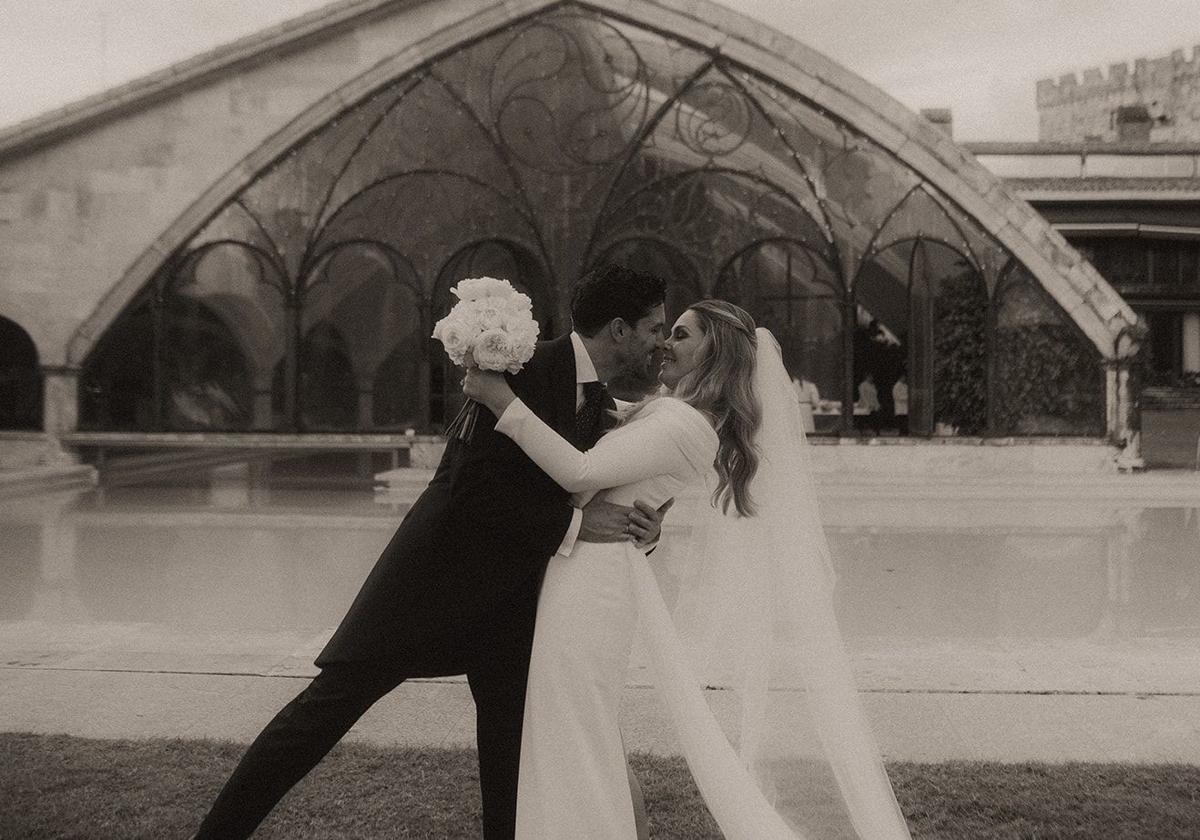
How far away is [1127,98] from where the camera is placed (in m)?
42.7

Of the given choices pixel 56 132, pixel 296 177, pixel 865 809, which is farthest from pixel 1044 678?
pixel 56 132

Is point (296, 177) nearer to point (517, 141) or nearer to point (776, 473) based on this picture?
point (517, 141)

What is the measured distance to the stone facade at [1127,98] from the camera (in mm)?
40678

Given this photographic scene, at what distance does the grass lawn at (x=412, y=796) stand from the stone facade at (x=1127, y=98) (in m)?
36.9

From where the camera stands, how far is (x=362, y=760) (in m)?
4.29

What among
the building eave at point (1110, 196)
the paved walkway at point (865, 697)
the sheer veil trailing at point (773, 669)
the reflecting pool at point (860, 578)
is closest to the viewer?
the sheer veil trailing at point (773, 669)

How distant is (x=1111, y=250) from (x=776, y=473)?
956 inches

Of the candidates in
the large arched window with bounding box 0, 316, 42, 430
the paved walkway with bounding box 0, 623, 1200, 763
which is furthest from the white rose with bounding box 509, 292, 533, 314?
the large arched window with bounding box 0, 316, 42, 430

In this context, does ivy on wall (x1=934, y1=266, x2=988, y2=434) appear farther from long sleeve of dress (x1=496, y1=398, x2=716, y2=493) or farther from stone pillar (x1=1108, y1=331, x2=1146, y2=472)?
long sleeve of dress (x1=496, y1=398, x2=716, y2=493)

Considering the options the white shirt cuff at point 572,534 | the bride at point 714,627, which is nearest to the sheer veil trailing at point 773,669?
the bride at point 714,627

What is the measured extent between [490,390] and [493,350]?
120 mm

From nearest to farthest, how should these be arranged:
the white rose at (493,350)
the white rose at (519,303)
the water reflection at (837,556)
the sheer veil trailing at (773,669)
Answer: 1. the white rose at (493,350)
2. the white rose at (519,303)
3. the sheer veil trailing at (773,669)
4. the water reflection at (837,556)

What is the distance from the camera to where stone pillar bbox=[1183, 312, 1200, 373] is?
2583cm

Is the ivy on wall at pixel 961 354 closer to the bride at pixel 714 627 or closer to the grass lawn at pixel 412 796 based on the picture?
the grass lawn at pixel 412 796
